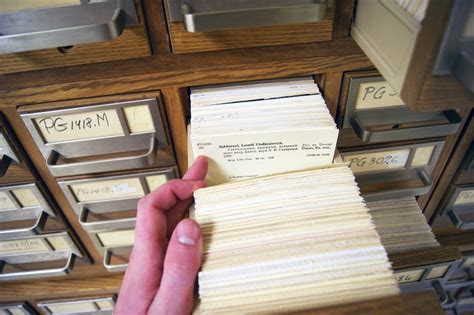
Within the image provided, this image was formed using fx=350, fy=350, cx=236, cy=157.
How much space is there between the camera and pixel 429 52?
28 centimetres

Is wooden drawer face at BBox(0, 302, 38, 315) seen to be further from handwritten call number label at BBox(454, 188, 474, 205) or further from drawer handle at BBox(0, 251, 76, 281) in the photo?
handwritten call number label at BBox(454, 188, 474, 205)

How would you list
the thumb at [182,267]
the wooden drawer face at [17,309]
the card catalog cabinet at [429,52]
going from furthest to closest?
the wooden drawer face at [17,309]
the thumb at [182,267]
the card catalog cabinet at [429,52]

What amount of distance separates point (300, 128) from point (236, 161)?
3.8 inches

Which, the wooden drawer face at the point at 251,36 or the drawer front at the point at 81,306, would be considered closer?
the wooden drawer face at the point at 251,36

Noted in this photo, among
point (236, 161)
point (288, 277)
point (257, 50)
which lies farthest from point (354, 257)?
point (257, 50)

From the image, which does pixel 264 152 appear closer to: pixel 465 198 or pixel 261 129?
pixel 261 129

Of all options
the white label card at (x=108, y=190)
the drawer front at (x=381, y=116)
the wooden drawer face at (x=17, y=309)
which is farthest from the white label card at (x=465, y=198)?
the wooden drawer face at (x=17, y=309)

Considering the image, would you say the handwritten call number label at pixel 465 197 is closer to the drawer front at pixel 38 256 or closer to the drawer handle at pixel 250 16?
the drawer handle at pixel 250 16

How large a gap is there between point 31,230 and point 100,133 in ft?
0.82

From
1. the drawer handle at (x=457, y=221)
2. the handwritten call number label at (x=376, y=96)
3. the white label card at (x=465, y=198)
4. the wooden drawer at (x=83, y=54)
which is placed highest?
the wooden drawer at (x=83, y=54)

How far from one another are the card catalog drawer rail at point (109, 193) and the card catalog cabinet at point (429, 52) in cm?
39

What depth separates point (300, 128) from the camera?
428 mm

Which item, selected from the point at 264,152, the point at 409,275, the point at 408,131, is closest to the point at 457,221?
the point at 409,275

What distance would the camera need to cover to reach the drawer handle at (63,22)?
0.38 metres
